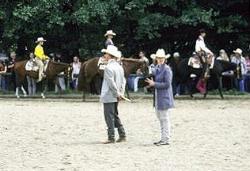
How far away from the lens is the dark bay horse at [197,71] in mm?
30734

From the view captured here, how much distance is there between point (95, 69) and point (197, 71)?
4.48 m

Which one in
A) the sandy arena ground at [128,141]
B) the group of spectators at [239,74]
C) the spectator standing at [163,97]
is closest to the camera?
the sandy arena ground at [128,141]

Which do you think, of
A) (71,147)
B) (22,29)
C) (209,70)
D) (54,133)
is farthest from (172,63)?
(71,147)

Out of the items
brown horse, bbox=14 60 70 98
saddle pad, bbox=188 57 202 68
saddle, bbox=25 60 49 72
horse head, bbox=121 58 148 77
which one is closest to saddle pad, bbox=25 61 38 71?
saddle, bbox=25 60 49 72

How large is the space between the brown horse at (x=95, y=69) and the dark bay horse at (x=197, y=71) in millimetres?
2848

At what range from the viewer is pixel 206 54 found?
30.2 metres

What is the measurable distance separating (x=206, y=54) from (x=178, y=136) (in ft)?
45.1

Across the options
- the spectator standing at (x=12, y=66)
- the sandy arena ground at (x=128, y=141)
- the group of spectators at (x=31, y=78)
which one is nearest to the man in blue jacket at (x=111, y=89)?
the sandy arena ground at (x=128, y=141)

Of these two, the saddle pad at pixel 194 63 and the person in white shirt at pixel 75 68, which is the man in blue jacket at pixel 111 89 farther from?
the person in white shirt at pixel 75 68

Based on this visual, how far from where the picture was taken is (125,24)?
35.1 metres

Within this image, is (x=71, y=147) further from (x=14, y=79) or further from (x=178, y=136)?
(x=14, y=79)

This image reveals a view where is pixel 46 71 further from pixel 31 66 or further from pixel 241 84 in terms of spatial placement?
pixel 241 84

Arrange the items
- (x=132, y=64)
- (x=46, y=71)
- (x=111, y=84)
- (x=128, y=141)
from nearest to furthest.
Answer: (x=111, y=84), (x=128, y=141), (x=132, y=64), (x=46, y=71)

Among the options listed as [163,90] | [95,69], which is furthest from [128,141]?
[95,69]
